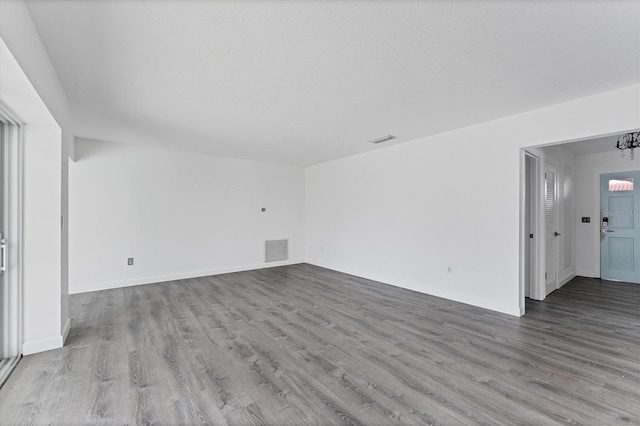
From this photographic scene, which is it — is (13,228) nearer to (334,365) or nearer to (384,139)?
(334,365)

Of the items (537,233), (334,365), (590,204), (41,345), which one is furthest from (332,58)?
(590,204)

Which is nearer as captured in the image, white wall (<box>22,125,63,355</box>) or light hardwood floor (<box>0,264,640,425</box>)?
light hardwood floor (<box>0,264,640,425</box>)

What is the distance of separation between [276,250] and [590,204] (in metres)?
6.62

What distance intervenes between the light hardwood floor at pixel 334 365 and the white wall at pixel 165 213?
1.04 metres

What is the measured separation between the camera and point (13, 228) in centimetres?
253

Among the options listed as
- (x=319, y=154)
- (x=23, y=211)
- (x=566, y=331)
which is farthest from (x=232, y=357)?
(x=319, y=154)

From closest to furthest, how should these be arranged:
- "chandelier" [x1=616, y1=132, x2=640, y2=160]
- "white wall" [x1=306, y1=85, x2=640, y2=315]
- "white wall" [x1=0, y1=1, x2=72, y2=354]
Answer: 1. "white wall" [x1=0, y1=1, x2=72, y2=354]
2. "white wall" [x1=306, y1=85, x2=640, y2=315]
3. "chandelier" [x1=616, y1=132, x2=640, y2=160]

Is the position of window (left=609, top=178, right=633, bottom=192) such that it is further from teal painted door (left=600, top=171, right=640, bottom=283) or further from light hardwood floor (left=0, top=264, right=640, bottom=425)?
light hardwood floor (left=0, top=264, right=640, bottom=425)

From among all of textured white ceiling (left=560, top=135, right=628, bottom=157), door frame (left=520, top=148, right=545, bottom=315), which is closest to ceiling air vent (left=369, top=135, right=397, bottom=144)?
door frame (left=520, top=148, right=545, bottom=315)

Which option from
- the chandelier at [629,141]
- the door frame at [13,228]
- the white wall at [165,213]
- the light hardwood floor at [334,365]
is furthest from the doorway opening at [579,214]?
the door frame at [13,228]

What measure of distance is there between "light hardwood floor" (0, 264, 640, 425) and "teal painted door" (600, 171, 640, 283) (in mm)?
1815

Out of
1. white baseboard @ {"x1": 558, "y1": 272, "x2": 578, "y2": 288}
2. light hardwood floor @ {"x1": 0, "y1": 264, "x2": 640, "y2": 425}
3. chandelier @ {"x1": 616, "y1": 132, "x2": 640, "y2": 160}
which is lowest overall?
light hardwood floor @ {"x1": 0, "y1": 264, "x2": 640, "y2": 425}

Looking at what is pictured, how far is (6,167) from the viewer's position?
250 centimetres

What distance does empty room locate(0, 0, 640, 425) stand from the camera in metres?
1.81
